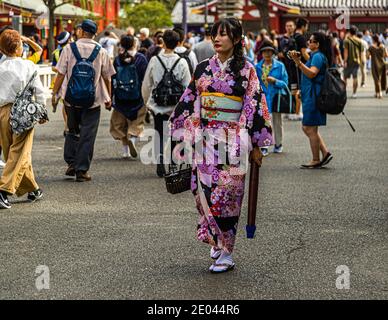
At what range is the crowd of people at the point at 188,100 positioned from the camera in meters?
7.48

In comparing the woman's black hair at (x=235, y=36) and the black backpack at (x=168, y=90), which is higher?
the woman's black hair at (x=235, y=36)

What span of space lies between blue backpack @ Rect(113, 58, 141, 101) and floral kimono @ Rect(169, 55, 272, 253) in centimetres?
688

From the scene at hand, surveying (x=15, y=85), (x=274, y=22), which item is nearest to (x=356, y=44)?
(x=15, y=85)

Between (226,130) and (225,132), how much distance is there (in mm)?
16

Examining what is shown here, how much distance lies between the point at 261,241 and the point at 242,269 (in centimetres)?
103

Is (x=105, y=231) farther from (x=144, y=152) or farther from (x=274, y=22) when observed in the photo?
(x=274, y=22)

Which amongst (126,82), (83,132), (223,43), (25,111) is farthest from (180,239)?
(126,82)

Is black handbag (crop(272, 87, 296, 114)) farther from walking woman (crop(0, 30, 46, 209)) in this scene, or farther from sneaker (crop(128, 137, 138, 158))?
walking woman (crop(0, 30, 46, 209))

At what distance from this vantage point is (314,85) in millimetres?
13258

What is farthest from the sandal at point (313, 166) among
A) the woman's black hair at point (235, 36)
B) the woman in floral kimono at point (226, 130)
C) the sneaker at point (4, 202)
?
the woman's black hair at point (235, 36)

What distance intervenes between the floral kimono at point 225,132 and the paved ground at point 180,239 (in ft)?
1.10

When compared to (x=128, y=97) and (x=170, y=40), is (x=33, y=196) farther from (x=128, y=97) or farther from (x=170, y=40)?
(x=128, y=97)

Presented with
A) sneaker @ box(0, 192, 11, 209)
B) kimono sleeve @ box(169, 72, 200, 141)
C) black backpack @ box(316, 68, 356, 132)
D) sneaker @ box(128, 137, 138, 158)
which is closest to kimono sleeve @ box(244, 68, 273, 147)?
kimono sleeve @ box(169, 72, 200, 141)

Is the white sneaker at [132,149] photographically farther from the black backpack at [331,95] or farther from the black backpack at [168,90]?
the black backpack at [331,95]
